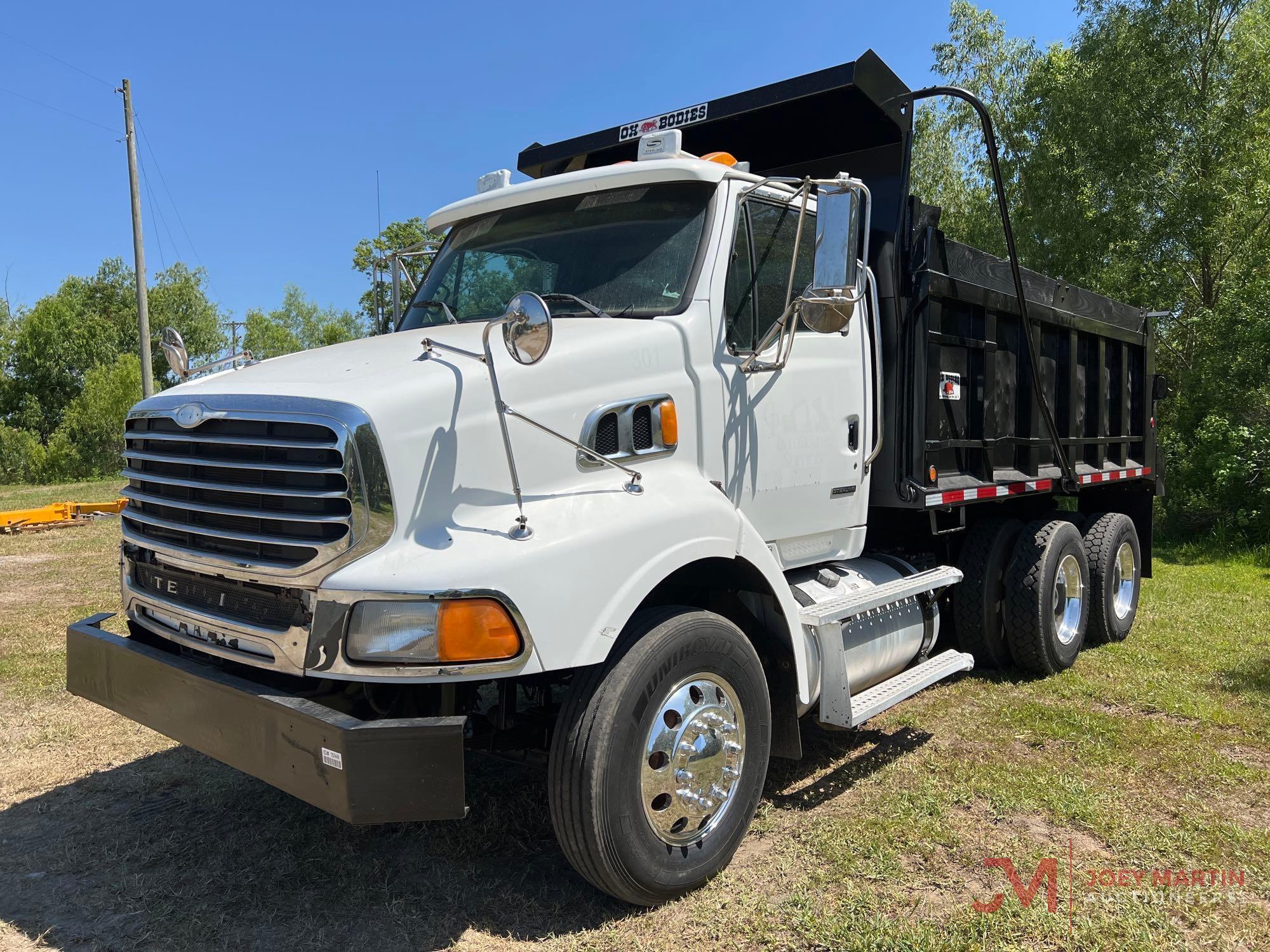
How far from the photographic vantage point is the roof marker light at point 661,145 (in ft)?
13.7

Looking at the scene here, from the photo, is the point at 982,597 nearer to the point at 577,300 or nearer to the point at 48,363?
the point at 577,300

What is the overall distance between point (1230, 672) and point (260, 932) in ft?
20.7

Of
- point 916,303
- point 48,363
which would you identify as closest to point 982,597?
point 916,303

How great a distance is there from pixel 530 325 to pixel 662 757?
1.58 m

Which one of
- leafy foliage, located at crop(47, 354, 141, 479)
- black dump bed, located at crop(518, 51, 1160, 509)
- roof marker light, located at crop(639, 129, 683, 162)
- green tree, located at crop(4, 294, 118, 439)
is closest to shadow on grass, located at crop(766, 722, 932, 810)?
black dump bed, located at crop(518, 51, 1160, 509)

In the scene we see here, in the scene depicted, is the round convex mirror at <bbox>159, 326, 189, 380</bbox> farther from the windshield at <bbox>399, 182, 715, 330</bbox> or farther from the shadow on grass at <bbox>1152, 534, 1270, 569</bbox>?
the shadow on grass at <bbox>1152, 534, 1270, 569</bbox>

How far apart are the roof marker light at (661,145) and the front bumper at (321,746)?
2.63 m

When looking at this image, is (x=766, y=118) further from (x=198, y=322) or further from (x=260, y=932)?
(x=198, y=322)

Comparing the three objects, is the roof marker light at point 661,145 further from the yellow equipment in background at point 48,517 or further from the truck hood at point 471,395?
the yellow equipment in background at point 48,517

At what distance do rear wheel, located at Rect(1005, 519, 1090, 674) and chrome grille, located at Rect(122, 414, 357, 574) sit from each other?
15.7 ft

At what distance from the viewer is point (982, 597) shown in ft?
20.1

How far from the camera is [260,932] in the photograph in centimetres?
325

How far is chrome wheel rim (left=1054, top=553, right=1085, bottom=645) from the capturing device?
6.59m

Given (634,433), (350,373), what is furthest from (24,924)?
(634,433)
